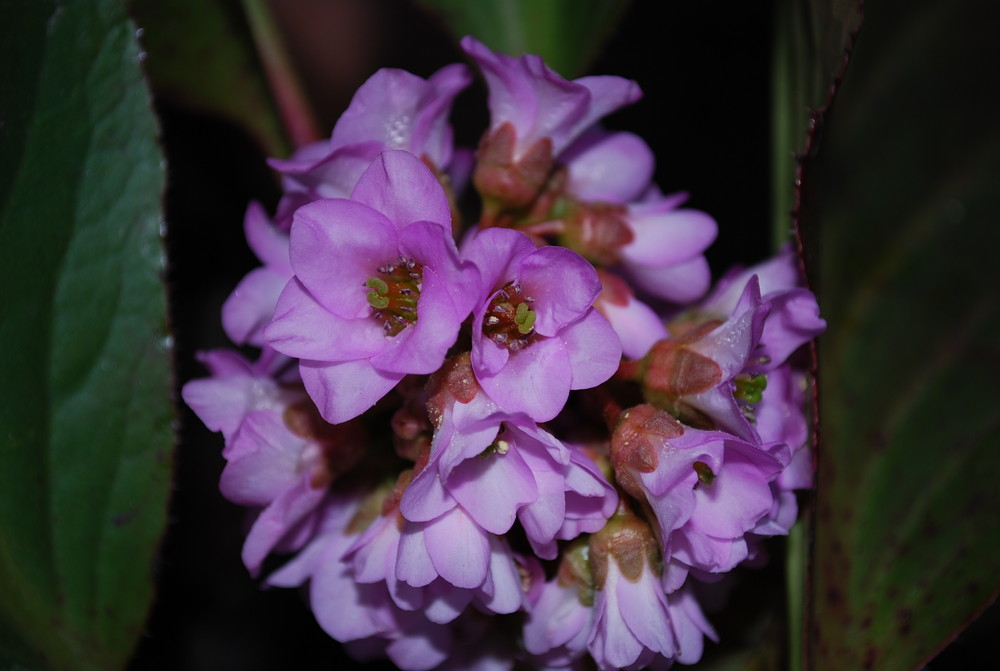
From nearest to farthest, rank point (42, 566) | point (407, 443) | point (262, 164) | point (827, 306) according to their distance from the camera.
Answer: point (407, 443) → point (42, 566) → point (827, 306) → point (262, 164)

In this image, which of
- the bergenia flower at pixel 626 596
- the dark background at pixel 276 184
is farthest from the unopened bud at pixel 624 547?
the dark background at pixel 276 184

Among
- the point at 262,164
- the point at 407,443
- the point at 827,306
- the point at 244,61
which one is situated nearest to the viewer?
the point at 407,443

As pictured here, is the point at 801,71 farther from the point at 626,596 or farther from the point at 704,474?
the point at 626,596

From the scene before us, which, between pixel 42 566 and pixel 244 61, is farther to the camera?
pixel 244 61

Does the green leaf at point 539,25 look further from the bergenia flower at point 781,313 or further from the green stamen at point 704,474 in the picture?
the green stamen at point 704,474

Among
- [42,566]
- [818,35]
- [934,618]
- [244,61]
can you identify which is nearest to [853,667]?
[934,618]

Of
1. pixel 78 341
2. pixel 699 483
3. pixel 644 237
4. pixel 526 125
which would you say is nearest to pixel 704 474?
pixel 699 483

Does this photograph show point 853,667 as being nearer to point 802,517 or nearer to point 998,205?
point 802,517

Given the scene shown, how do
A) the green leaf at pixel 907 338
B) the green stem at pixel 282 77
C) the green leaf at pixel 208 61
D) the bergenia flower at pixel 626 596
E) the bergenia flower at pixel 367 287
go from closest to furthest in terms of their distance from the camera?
the bergenia flower at pixel 367 287 → the bergenia flower at pixel 626 596 → the green leaf at pixel 907 338 → the green leaf at pixel 208 61 → the green stem at pixel 282 77
